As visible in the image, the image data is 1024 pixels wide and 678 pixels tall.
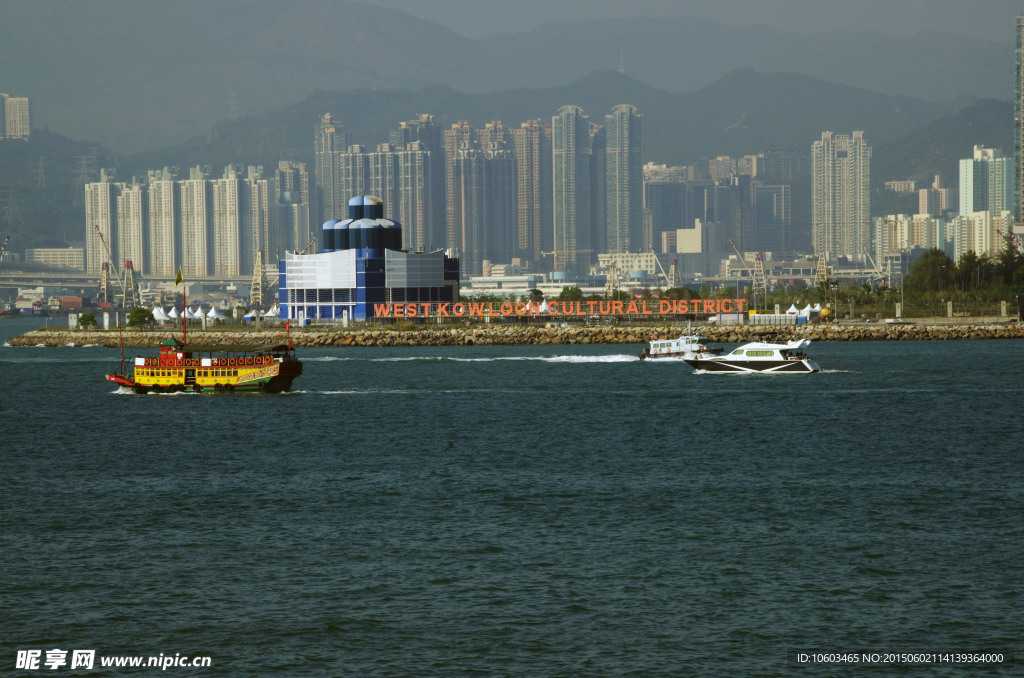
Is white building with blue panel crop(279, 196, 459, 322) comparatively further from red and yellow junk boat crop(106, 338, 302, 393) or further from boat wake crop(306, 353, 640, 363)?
red and yellow junk boat crop(106, 338, 302, 393)

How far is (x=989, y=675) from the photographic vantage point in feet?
66.0

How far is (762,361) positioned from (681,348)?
41.8 feet

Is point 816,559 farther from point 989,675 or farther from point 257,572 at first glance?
point 257,572

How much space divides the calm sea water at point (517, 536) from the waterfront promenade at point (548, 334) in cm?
6614

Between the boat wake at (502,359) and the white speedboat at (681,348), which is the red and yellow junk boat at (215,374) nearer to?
the white speedboat at (681,348)

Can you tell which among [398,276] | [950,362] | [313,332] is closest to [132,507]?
[950,362]

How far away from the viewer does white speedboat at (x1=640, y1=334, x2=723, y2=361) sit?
88.4 meters

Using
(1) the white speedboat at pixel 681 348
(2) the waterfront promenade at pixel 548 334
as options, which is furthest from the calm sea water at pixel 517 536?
(2) the waterfront promenade at pixel 548 334

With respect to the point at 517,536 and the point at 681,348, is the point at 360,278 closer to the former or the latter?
the point at 681,348

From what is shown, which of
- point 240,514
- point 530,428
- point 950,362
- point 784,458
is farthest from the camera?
point 950,362

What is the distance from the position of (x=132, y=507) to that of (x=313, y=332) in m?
109

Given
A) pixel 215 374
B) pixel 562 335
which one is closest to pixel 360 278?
pixel 562 335

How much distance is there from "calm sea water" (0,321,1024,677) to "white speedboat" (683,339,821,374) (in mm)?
19358

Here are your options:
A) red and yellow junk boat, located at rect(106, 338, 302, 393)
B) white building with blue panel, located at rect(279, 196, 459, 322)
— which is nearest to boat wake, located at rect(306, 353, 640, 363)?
red and yellow junk boat, located at rect(106, 338, 302, 393)
